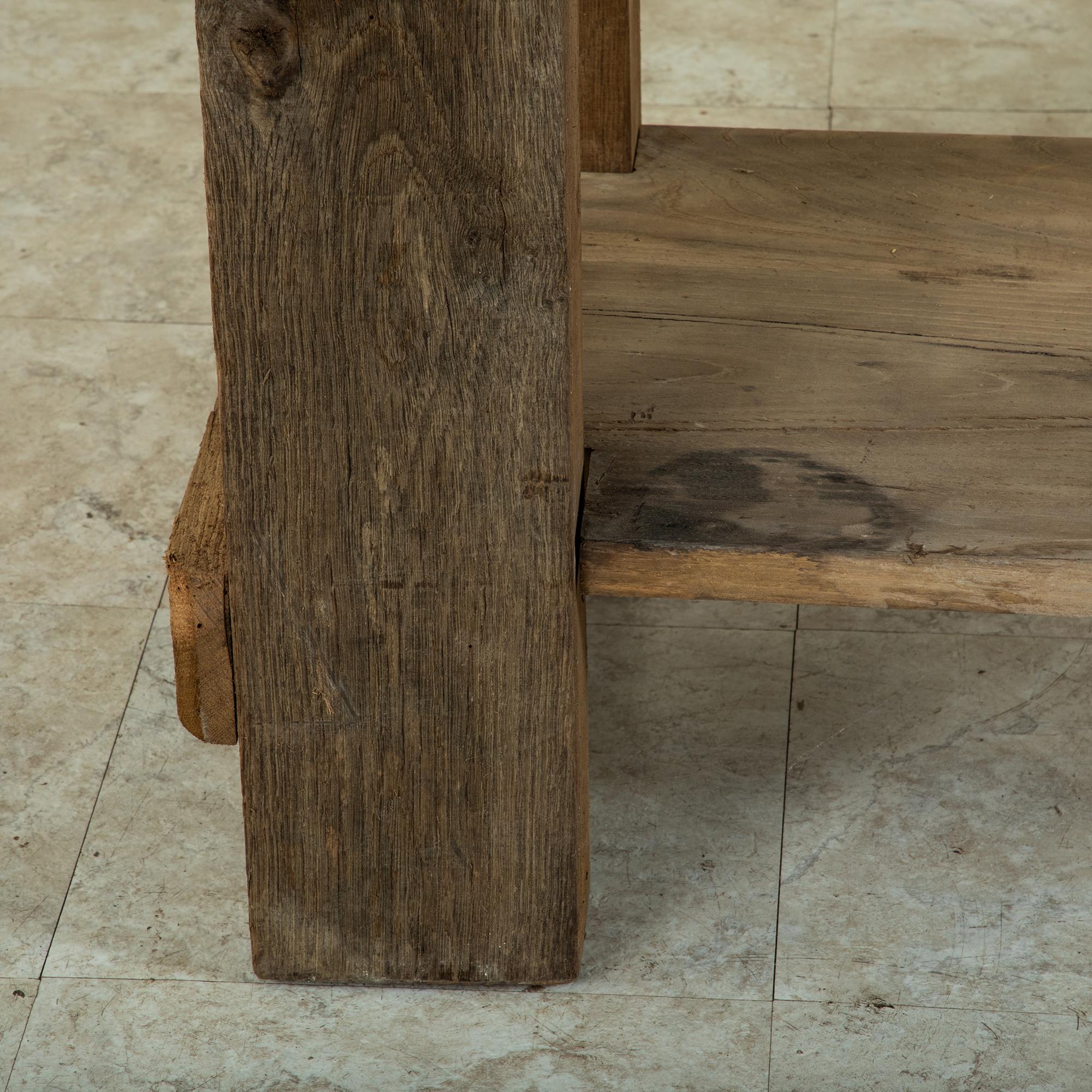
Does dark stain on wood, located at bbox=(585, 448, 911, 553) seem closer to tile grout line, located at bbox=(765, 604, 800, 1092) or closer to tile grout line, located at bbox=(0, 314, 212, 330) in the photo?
tile grout line, located at bbox=(765, 604, 800, 1092)

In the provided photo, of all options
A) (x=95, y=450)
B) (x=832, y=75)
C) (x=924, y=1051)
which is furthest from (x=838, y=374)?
(x=832, y=75)

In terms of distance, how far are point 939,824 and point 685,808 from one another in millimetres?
253

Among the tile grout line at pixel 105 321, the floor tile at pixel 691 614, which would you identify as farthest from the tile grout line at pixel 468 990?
the tile grout line at pixel 105 321

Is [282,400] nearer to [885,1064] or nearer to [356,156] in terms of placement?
[356,156]

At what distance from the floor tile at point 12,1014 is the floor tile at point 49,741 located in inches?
0.6

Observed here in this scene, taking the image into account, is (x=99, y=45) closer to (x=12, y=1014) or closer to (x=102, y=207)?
(x=102, y=207)

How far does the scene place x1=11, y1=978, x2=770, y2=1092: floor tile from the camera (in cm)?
140

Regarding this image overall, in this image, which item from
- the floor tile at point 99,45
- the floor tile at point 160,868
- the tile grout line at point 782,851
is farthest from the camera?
the floor tile at point 99,45

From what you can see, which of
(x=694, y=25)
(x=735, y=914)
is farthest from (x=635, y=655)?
(x=694, y=25)

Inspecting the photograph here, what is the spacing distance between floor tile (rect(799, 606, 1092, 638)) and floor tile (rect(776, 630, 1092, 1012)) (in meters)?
0.01

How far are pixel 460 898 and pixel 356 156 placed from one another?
65cm

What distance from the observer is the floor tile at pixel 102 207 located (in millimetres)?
2529

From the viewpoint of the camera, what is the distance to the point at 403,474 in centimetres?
129

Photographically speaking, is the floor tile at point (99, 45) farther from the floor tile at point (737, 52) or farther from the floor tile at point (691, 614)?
the floor tile at point (691, 614)
